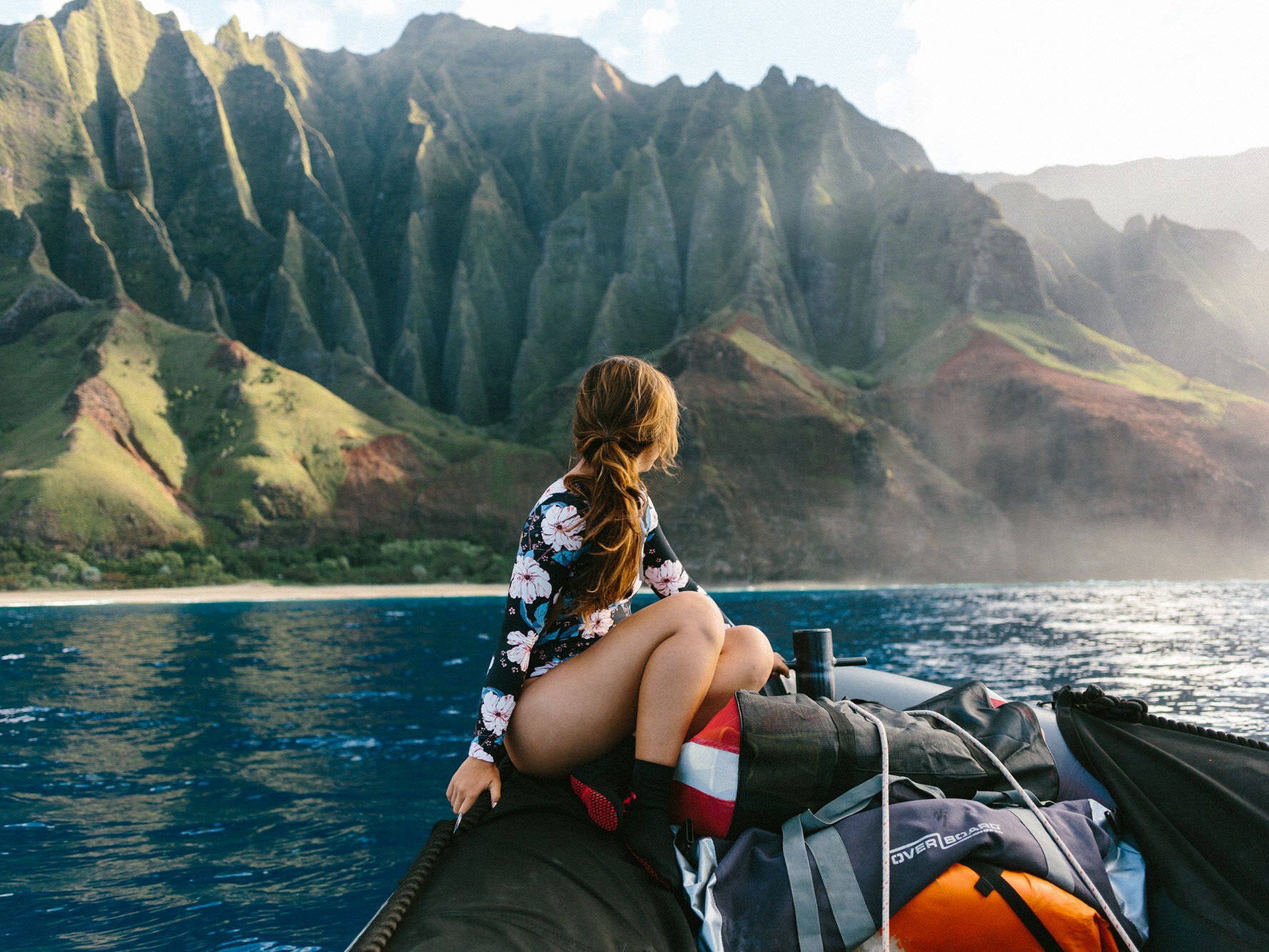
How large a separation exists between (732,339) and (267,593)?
33.1m

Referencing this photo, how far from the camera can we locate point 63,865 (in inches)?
173

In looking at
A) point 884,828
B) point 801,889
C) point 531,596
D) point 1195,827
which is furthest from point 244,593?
point 1195,827

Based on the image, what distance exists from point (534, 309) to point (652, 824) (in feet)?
230

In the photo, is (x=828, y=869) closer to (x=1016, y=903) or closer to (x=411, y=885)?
(x=1016, y=903)

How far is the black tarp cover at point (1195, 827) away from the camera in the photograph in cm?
210

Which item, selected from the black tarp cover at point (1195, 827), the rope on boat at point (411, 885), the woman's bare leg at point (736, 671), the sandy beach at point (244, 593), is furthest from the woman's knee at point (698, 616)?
the sandy beach at point (244, 593)

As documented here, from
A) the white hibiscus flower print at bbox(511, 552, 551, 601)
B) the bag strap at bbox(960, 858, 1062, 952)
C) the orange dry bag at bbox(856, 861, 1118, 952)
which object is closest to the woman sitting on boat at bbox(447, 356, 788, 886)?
the white hibiscus flower print at bbox(511, 552, 551, 601)

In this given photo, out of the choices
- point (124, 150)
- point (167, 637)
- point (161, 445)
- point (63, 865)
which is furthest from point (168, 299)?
point (63, 865)

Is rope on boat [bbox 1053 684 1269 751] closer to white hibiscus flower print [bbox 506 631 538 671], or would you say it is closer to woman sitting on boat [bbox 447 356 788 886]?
woman sitting on boat [bbox 447 356 788 886]

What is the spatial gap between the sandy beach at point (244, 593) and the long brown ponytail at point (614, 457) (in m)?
35.0

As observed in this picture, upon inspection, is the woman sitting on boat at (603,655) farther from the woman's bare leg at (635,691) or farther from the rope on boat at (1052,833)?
the rope on boat at (1052,833)

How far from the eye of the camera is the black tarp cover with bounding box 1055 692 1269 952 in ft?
→ 6.89

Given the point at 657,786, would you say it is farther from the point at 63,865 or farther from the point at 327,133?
the point at 327,133

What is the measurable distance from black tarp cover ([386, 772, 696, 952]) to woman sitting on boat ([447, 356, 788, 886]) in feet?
0.33
